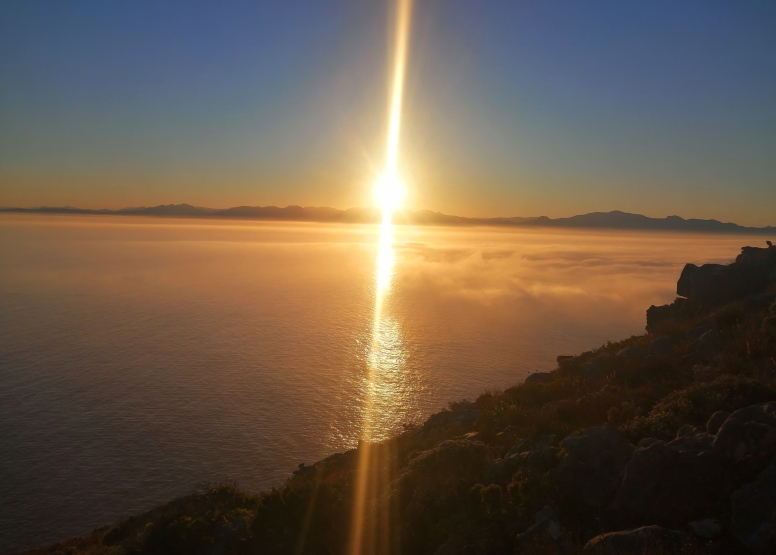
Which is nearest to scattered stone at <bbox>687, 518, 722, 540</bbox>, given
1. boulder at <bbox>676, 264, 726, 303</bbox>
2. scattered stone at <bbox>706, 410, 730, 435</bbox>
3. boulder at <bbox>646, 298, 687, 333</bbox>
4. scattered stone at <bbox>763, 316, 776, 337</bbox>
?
scattered stone at <bbox>706, 410, 730, 435</bbox>

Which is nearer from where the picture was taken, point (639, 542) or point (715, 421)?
point (639, 542)

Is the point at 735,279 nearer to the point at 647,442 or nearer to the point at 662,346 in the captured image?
the point at 662,346

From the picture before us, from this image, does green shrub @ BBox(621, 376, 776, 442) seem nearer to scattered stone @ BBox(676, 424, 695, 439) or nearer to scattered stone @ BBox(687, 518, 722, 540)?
scattered stone @ BBox(676, 424, 695, 439)

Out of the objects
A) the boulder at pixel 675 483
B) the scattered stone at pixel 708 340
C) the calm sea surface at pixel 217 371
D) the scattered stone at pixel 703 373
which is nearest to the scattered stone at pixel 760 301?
the scattered stone at pixel 708 340

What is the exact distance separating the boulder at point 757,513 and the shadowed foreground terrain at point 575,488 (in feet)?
0.08

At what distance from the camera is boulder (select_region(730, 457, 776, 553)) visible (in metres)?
8.23

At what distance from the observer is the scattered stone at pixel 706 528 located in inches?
350

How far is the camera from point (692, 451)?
10375mm

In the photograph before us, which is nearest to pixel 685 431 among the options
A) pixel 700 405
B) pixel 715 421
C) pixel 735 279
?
pixel 715 421

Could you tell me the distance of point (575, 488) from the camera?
11.2 m

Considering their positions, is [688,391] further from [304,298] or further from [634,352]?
[304,298]

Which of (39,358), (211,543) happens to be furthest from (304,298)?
(211,543)

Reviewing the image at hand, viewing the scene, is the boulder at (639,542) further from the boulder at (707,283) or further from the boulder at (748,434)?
the boulder at (707,283)

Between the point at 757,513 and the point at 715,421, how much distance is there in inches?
118
